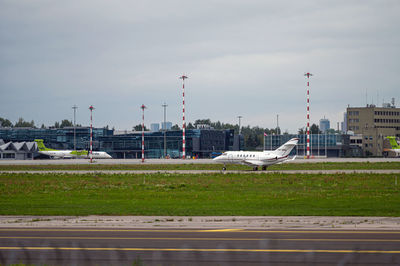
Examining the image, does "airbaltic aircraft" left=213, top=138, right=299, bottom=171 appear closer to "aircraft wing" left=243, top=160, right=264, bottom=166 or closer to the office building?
"aircraft wing" left=243, top=160, right=264, bottom=166

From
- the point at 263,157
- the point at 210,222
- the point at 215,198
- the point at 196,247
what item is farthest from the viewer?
the point at 263,157

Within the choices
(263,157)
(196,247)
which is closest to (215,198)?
(196,247)

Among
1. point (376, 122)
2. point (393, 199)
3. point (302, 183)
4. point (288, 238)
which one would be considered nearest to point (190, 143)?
point (376, 122)

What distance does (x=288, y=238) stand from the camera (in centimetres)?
1720

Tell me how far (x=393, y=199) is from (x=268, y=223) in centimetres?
1283

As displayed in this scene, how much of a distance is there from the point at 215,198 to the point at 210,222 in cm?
1014

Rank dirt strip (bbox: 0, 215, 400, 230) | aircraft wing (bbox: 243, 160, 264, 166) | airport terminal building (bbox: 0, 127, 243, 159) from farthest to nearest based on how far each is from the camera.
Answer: airport terminal building (bbox: 0, 127, 243, 159) → aircraft wing (bbox: 243, 160, 264, 166) → dirt strip (bbox: 0, 215, 400, 230)

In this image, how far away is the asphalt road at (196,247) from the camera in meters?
13.5

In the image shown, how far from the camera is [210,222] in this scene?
21.8 metres

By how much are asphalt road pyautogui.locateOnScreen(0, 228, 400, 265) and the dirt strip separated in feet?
4.05

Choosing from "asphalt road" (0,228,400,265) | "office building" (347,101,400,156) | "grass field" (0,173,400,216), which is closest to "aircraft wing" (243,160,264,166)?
"grass field" (0,173,400,216)

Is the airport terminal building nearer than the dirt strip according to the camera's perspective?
No

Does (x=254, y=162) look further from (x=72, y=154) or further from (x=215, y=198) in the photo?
(x=72, y=154)

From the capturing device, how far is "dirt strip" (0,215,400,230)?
804 inches
